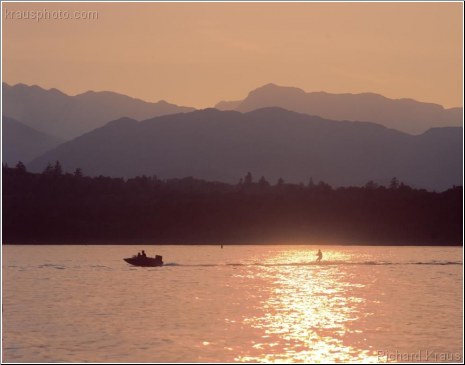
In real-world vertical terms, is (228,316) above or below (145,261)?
below

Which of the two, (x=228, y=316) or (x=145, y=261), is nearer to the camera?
(x=228, y=316)

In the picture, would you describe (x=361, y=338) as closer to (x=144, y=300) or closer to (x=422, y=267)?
(x=144, y=300)

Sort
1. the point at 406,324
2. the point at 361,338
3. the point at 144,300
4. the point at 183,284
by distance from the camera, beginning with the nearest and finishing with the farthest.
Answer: the point at 361,338, the point at 406,324, the point at 144,300, the point at 183,284

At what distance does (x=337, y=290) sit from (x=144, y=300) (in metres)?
28.6

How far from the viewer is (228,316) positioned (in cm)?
8212

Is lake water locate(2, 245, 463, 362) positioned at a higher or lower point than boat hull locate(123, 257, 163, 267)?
lower

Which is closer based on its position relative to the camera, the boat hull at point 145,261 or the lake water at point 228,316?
the lake water at point 228,316

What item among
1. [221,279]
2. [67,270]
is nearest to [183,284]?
[221,279]

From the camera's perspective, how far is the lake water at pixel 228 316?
60688 millimetres

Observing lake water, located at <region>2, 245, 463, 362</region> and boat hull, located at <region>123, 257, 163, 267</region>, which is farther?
boat hull, located at <region>123, 257, 163, 267</region>

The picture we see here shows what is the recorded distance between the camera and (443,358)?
59156 millimetres

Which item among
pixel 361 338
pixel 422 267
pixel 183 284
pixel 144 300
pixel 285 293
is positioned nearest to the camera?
pixel 361 338

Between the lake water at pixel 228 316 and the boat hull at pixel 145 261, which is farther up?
the boat hull at pixel 145 261

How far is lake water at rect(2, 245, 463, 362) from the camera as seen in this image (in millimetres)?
60688
